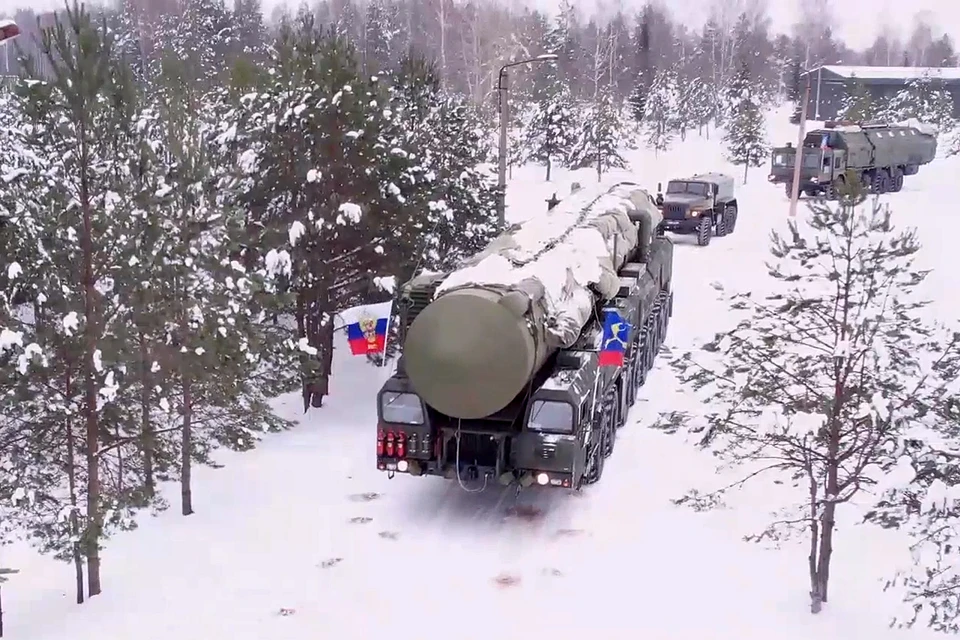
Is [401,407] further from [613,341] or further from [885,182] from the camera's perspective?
[885,182]

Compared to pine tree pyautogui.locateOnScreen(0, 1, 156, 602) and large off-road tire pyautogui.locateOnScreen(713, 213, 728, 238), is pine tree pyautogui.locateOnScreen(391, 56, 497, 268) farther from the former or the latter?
large off-road tire pyautogui.locateOnScreen(713, 213, 728, 238)

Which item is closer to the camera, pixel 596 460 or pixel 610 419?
pixel 596 460

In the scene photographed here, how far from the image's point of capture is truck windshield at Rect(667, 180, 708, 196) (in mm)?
29938

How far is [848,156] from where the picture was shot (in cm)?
3394

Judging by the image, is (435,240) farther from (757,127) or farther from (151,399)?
(757,127)

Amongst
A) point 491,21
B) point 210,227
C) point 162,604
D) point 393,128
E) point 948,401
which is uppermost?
point 491,21

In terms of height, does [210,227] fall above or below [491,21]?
below

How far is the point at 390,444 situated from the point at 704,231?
2041 cm

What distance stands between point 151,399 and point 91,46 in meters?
4.05

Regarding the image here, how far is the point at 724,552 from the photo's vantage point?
1072 centimetres

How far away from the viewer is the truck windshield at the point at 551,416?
10.8m

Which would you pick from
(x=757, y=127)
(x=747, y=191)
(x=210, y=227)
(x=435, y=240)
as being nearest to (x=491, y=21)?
(x=757, y=127)

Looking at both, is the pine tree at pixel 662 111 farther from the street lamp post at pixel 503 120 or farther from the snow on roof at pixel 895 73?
the street lamp post at pixel 503 120

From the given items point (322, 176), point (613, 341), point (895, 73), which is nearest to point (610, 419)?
point (613, 341)
